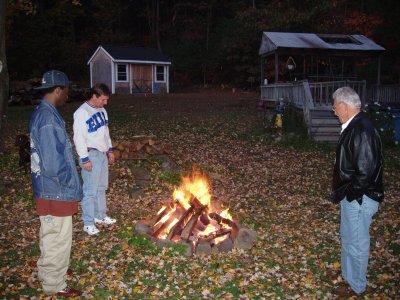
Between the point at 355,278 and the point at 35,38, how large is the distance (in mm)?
39516

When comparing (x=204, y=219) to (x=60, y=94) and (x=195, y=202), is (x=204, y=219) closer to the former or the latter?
(x=195, y=202)

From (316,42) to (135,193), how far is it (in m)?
15.1

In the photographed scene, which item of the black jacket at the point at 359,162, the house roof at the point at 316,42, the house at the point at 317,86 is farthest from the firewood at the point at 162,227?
the house roof at the point at 316,42

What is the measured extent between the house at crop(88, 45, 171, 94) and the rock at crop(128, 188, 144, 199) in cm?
2521

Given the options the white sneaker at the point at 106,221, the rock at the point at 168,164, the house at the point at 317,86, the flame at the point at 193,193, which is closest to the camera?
the flame at the point at 193,193

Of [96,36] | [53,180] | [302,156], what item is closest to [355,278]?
[53,180]

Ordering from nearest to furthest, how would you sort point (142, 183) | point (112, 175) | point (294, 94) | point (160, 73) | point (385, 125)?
1. point (142, 183)
2. point (112, 175)
3. point (385, 125)
4. point (294, 94)
5. point (160, 73)

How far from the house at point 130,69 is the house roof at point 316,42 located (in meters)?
14.5

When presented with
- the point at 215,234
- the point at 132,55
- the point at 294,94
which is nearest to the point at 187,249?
the point at 215,234

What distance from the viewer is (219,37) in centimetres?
4250

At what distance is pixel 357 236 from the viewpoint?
4.47 meters

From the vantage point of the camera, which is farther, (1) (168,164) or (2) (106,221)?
(1) (168,164)

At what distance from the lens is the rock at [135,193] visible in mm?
8391

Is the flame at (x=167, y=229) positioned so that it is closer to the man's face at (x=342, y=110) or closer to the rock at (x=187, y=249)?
the rock at (x=187, y=249)
